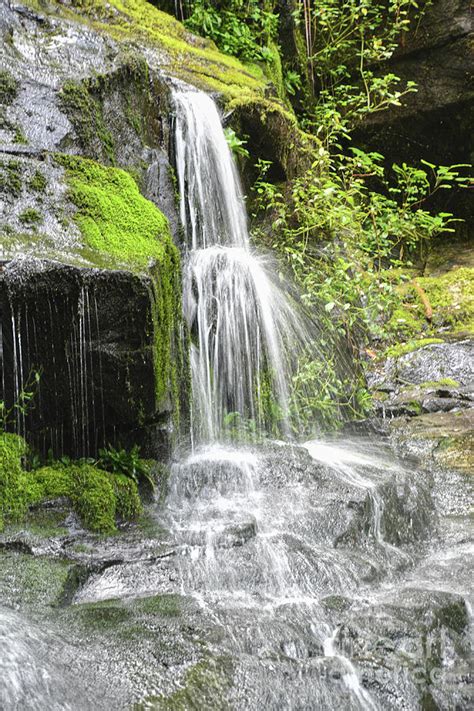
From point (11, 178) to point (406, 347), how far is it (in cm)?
563

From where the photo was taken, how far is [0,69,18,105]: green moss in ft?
19.4

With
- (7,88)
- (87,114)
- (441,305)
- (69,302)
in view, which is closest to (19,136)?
(7,88)

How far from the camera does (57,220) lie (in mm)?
5059

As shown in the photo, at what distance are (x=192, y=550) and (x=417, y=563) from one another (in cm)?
150

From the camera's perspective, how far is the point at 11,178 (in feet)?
16.8

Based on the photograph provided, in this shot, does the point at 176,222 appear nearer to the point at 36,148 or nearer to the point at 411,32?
the point at 36,148

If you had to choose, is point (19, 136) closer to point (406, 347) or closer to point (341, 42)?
point (406, 347)

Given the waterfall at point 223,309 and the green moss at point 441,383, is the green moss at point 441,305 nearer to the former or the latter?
the green moss at point 441,383

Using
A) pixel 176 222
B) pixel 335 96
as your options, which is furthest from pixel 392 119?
pixel 176 222

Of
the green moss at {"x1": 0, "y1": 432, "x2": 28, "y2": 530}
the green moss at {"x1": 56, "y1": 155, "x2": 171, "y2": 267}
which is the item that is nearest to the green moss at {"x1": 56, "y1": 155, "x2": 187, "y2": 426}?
the green moss at {"x1": 56, "y1": 155, "x2": 171, "y2": 267}

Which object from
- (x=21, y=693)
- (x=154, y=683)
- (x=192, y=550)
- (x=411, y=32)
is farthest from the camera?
(x=411, y=32)

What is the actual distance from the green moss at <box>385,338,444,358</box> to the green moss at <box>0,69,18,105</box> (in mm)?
5021

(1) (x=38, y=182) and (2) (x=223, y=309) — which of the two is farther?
(2) (x=223, y=309)

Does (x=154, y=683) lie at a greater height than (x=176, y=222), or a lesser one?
lesser
